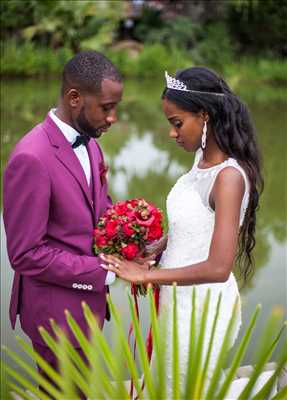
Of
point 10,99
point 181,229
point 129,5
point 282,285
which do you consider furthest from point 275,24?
point 181,229

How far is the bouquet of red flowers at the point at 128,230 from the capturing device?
202cm

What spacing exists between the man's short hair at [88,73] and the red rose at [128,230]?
46cm

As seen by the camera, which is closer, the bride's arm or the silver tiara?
the bride's arm

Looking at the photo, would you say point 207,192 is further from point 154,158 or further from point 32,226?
point 154,158

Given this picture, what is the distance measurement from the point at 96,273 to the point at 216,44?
20.3 metres

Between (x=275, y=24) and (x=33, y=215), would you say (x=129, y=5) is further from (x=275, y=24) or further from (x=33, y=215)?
(x=33, y=215)

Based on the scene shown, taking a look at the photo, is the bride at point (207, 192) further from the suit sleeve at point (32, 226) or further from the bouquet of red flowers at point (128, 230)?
the suit sleeve at point (32, 226)

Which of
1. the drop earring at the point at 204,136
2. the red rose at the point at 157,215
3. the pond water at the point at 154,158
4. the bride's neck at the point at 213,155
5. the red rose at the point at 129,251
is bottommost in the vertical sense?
the pond water at the point at 154,158

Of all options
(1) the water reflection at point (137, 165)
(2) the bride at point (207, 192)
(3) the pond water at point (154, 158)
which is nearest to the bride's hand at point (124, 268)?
(2) the bride at point (207, 192)

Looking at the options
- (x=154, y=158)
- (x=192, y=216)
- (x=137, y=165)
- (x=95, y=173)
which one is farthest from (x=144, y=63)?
(x=192, y=216)

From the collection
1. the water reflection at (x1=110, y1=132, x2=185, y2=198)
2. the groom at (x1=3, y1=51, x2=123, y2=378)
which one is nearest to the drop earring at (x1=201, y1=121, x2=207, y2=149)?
the groom at (x1=3, y1=51, x2=123, y2=378)

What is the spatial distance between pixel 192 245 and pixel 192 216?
4.8 inches

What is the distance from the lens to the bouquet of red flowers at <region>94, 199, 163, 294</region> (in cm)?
202

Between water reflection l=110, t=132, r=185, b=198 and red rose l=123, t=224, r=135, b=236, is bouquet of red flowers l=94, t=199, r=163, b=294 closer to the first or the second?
red rose l=123, t=224, r=135, b=236
